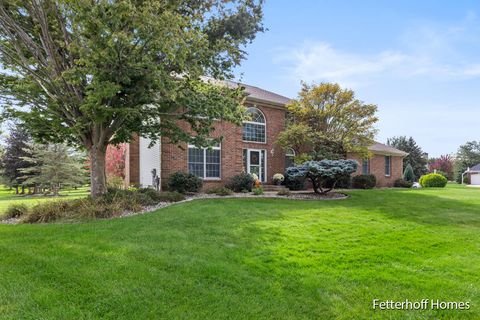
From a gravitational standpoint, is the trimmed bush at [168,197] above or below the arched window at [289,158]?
below

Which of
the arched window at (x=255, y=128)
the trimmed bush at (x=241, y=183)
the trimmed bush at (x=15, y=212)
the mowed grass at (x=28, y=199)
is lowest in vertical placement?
the mowed grass at (x=28, y=199)

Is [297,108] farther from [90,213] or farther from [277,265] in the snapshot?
[277,265]

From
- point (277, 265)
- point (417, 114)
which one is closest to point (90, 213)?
point (277, 265)

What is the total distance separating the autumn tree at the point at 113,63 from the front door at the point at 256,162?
7556 mm

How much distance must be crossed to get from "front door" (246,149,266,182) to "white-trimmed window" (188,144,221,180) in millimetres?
2449

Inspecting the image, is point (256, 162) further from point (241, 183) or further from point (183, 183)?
point (183, 183)

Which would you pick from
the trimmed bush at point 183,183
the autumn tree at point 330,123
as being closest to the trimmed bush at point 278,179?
the autumn tree at point 330,123

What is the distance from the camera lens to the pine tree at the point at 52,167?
2194 centimetres

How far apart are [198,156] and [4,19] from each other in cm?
930

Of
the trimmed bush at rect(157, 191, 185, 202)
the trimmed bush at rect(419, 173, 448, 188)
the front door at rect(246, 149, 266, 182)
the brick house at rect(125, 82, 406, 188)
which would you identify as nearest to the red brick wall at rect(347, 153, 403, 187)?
the trimmed bush at rect(419, 173, 448, 188)

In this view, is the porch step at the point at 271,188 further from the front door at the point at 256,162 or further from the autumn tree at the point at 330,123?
the autumn tree at the point at 330,123

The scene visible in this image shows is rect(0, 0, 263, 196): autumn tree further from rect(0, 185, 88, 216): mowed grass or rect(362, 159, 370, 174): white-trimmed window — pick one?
rect(362, 159, 370, 174): white-trimmed window

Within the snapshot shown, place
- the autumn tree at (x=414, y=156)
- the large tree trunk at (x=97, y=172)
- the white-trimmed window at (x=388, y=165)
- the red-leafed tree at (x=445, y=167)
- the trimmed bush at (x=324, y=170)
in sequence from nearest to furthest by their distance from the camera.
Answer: the large tree trunk at (x=97, y=172)
the trimmed bush at (x=324, y=170)
the white-trimmed window at (x=388, y=165)
the autumn tree at (x=414, y=156)
the red-leafed tree at (x=445, y=167)

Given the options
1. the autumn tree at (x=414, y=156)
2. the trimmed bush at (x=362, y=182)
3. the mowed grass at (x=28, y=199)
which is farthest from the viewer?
the autumn tree at (x=414, y=156)
